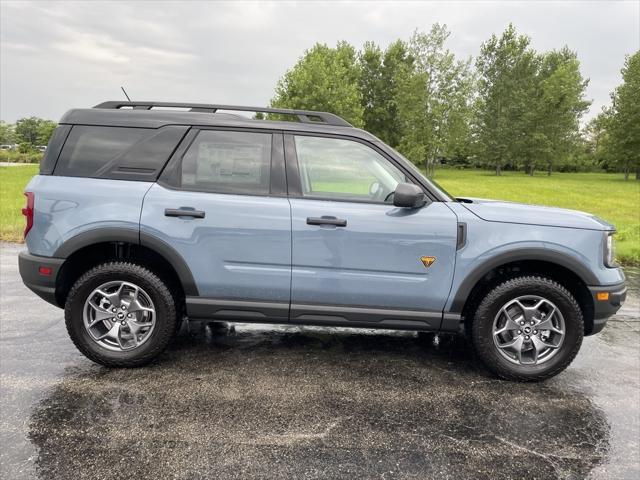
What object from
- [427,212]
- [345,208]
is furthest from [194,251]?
[427,212]

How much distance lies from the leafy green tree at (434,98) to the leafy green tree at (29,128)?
153ft

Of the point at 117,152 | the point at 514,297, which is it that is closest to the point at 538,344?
the point at 514,297

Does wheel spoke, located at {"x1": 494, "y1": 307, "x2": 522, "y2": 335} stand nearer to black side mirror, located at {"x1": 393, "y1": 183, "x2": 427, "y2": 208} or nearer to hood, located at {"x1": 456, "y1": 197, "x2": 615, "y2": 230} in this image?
hood, located at {"x1": 456, "y1": 197, "x2": 615, "y2": 230}

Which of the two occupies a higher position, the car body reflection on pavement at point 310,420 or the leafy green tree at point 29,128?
the leafy green tree at point 29,128

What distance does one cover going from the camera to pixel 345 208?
3523mm

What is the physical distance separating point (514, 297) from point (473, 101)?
4412 centimetres

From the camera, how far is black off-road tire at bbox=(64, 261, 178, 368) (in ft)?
11.7

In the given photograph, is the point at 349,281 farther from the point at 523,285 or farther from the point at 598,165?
the point at 598,165

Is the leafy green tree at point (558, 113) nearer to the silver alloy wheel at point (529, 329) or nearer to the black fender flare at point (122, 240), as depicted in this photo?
the silver alloy wheel at point (529, 329)

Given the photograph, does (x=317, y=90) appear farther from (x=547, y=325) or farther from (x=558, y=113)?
(x=547, y=325)

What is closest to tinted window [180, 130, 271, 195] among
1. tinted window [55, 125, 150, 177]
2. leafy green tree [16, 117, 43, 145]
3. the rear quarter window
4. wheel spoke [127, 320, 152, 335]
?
the rear quarter window

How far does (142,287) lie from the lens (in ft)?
11.8

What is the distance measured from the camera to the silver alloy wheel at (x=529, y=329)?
11.8 ft

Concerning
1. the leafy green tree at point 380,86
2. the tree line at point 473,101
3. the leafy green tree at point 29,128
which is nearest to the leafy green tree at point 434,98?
the tree line at point 473,101
